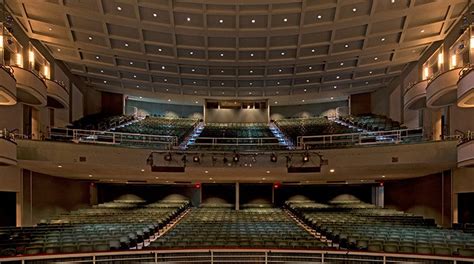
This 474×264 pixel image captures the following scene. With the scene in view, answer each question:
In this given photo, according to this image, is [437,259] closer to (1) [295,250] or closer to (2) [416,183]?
(1) [295,250]

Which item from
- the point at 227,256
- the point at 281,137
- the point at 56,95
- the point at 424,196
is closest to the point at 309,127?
the point at 281,137

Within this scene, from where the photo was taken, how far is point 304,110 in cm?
3484

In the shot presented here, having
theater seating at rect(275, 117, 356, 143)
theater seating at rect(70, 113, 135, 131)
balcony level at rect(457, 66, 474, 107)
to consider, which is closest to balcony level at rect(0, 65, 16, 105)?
theater seating at rect(70, 113, 135, 131)

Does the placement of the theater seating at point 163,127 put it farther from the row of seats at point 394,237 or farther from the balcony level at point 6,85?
the row of seats at point 394,237

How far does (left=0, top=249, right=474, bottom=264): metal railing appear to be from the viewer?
30.0ft

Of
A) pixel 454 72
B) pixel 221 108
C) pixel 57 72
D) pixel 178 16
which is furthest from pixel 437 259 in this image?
pixel 221 108

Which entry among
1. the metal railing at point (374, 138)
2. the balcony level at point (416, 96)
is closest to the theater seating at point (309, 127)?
the metal railing at point (374, 138)

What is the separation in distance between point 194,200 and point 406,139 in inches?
589

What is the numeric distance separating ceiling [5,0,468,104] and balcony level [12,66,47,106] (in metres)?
4.11

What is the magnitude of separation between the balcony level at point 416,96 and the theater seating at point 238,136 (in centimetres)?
720

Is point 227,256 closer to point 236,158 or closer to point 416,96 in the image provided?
point 236,158

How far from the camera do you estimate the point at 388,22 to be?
2116 centimetres

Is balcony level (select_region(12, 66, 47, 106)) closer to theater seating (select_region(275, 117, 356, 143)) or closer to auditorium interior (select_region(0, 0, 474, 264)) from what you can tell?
auditorium interior (select_region(0, 0, 474, 264))

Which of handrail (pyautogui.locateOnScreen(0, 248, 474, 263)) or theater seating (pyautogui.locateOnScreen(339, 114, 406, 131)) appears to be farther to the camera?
theater seating (pyautogui.locateOnScreen(339, 114, 406, 131))
